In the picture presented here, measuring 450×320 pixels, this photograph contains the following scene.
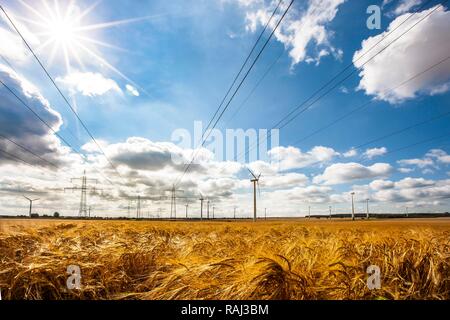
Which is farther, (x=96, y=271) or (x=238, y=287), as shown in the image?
(x=96, y=271)

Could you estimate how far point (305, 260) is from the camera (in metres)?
3.60

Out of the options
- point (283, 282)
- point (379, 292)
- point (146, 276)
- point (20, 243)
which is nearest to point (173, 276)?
point (146, 276)

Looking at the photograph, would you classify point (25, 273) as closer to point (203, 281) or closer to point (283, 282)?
point (203, 281)

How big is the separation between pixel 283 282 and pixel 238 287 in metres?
0.42

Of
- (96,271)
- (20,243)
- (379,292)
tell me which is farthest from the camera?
(20,243)
